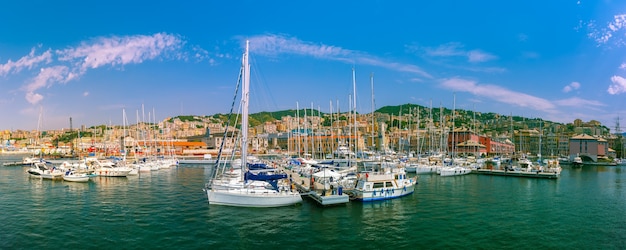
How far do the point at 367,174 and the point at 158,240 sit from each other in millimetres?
19867

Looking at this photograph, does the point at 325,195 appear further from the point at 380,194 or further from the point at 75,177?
the point at 75,177

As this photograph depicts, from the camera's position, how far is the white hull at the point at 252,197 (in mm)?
31438

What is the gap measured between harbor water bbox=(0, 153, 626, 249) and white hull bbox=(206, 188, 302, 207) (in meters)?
0.59

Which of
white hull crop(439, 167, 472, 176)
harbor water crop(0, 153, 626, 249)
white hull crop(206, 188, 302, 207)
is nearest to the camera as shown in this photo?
harbor water crop(0, 153, 626, 249)

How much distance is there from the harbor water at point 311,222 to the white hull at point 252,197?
0.59 meters

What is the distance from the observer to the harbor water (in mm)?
Answer: 22984

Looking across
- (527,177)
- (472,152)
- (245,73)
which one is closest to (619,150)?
(472,152)

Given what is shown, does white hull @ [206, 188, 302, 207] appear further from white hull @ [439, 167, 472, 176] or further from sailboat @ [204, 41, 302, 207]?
white hull @ [439, 167, 472, 176]

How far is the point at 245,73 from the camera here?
34.7 meters

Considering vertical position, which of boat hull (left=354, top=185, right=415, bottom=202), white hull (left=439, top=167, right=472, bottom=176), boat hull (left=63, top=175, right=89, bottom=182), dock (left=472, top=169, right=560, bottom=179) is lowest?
dock (left=472, top=169, right=560, bottom=179)

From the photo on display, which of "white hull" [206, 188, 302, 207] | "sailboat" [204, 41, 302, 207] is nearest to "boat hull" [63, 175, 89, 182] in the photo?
"sailboat" [204, 41, 302, 207]

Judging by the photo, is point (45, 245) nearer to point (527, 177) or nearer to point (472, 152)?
point (527, 177)

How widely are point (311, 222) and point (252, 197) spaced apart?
632 centimetres

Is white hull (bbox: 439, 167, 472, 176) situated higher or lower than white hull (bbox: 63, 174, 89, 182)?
lower
